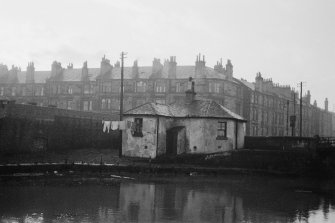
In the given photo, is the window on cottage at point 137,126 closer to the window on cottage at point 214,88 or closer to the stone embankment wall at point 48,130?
the stone embankment wall at point 48,130

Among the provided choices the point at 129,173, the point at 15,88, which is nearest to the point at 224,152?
the point at 129,173

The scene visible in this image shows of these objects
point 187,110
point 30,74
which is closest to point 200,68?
point 187,110

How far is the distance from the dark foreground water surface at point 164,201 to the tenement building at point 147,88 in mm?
38167

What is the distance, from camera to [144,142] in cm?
3847

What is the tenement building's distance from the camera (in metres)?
66.7

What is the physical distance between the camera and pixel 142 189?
23.5 metres

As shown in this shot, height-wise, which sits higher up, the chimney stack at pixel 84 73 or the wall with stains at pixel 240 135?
the chimney stack at pixel 84 73

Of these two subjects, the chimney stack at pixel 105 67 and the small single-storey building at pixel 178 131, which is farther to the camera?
the chimney stack at pixel 105 67

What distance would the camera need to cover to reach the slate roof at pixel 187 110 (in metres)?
38.9

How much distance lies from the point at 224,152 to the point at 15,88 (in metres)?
58.4

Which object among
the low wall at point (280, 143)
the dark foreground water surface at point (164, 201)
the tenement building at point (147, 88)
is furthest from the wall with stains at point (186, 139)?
the tenement building at point (147, 88)

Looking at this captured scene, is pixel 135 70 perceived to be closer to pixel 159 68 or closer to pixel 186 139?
pixel 159 68

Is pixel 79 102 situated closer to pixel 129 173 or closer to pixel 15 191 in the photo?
pixel 129 173

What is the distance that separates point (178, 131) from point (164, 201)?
20.0m
